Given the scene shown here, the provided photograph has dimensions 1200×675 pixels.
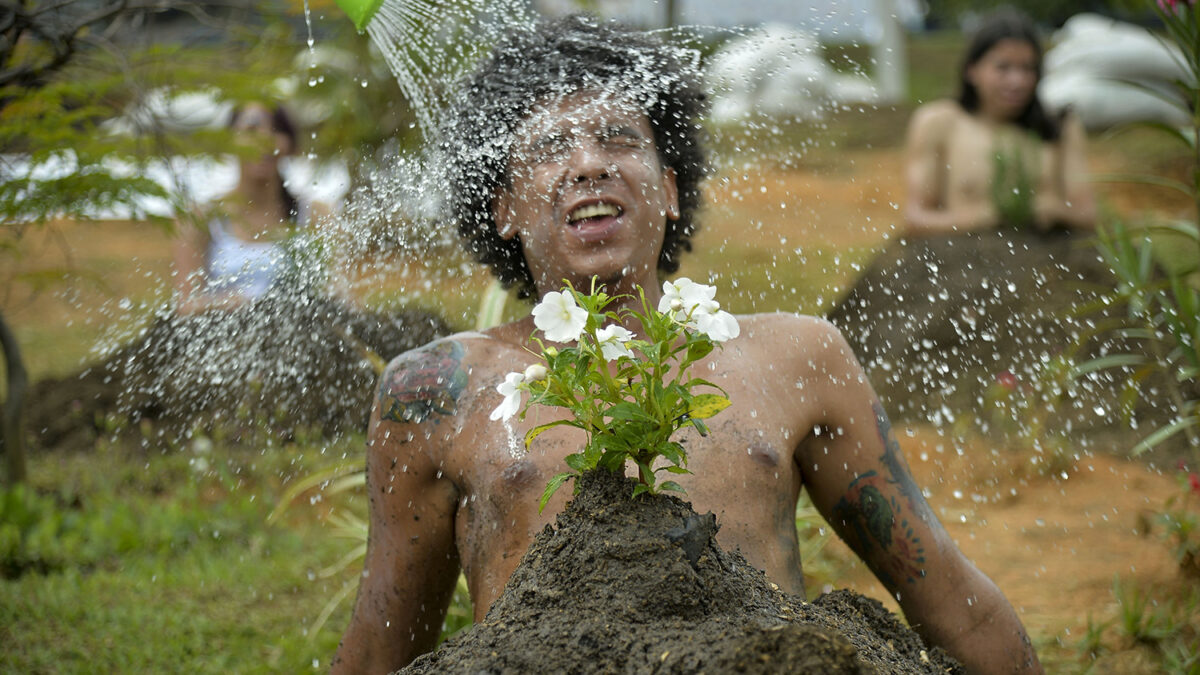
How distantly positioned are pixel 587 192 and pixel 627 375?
77cm

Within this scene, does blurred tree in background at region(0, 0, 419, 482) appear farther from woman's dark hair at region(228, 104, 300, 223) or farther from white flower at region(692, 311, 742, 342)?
white flower at region(692, 311, 742, 342)

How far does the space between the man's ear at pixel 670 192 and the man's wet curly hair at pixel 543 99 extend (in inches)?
1.2

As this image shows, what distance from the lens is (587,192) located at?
249 centimetres

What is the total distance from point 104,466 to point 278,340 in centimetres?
125

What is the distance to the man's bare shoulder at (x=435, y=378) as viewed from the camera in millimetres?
2539

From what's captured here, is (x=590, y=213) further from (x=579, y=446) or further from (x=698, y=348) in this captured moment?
(x=698, y=348)

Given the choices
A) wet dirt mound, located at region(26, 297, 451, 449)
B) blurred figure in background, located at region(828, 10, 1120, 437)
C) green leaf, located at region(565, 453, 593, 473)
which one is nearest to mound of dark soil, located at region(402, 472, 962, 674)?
green leaf, located at region(565, 453, 593, 473)

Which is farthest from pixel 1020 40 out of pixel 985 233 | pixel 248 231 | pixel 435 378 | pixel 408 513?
pixel 408 513

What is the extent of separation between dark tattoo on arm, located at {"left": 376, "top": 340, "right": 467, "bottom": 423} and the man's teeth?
0.42 meters

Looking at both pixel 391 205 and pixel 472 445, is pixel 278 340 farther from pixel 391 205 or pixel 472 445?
pixel 472 445

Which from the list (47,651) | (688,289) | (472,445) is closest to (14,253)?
(47,651)

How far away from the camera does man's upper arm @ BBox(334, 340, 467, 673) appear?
253cm

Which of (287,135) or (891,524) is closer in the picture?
(891,524)

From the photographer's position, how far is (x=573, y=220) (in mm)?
2514
